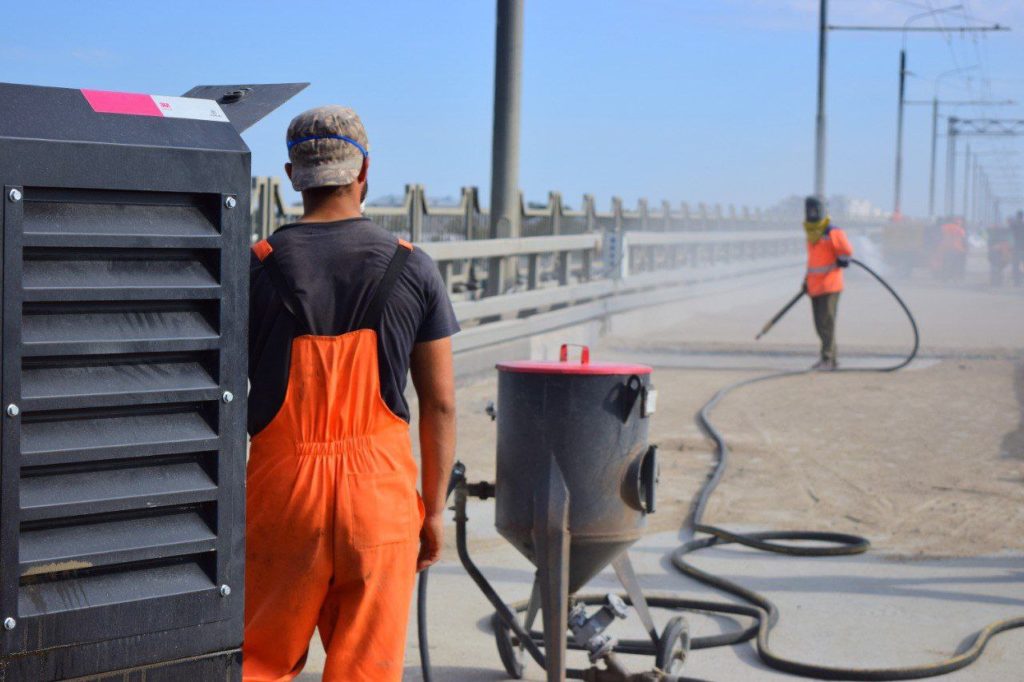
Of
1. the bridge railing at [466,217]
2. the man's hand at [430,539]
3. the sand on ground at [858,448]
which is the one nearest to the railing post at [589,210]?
the bridge railing at [466,217]

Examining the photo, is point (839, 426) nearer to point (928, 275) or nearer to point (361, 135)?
point (361, 135)

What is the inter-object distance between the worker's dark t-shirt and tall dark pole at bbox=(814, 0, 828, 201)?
901 inches

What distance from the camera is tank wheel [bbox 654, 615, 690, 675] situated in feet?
14.9

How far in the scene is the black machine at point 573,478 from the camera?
4.30 metres

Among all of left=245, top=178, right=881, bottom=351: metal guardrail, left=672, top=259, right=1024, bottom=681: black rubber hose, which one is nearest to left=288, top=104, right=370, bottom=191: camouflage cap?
left=672, top=259, right=1024, bottom=681: black rubber hose

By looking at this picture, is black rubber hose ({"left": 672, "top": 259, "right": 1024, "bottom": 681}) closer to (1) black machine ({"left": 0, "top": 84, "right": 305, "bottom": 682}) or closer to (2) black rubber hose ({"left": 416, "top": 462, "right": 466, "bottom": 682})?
(2) black rubber hose ({"left": 416, "top": 462, "right": 466, "bottom": 682})

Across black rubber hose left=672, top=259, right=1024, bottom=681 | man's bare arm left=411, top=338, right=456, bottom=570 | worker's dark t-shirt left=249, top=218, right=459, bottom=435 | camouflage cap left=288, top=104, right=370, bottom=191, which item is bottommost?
black rubber hose left=672, top=259, right=1024, bottom=681

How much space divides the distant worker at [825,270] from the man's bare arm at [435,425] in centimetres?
1246

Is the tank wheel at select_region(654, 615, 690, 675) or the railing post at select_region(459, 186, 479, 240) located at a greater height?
the railing post at select_region(459, 186, 479, 240)

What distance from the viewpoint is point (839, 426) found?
11055 mm

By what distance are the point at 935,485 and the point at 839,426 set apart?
244 cm

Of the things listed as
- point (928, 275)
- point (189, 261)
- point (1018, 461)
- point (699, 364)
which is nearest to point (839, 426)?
point (1018, 461)

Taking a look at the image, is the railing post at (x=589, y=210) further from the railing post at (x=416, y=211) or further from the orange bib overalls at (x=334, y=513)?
the orange bib overalls at (x=334, y=513)

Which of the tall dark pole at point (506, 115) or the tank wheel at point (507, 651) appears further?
the tall dark pole at point (506, 115)
